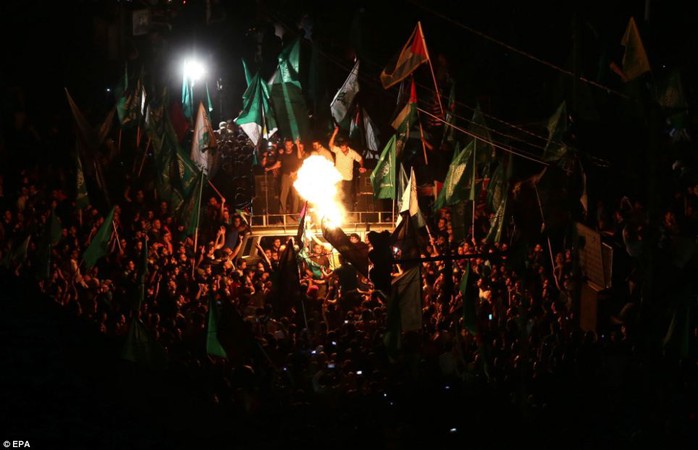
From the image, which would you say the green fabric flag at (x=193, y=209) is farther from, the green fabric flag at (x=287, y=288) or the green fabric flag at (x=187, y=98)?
the green fabric flag at (x=187, y=98)

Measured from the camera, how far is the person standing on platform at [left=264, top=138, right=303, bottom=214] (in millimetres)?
16500

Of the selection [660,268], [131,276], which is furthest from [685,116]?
[131,276]

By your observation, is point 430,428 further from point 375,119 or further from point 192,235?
point 375,119

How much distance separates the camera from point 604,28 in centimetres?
1716

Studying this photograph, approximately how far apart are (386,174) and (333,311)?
9.52 ft

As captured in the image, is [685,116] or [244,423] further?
[685,116]

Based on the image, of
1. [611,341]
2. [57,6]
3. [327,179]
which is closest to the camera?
[611,341]

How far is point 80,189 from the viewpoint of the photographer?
13.9 meters

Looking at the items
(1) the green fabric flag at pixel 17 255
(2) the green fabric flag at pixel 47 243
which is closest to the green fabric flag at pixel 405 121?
(2) the green fabric flag at pixel 47 243

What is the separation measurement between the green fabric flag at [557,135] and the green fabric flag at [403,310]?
322cm

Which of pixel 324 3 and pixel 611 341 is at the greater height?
pixel 324 3

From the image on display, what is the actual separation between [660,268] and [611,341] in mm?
1257

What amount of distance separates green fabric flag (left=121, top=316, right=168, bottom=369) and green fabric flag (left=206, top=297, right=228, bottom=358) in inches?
24.2

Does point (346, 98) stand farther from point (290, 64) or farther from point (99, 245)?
point (99, 245)
